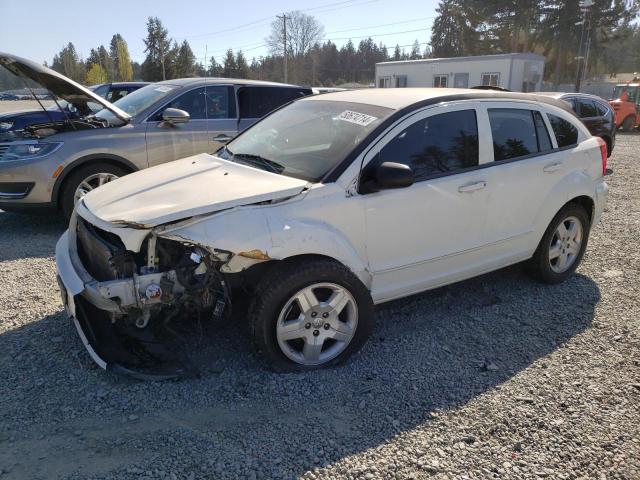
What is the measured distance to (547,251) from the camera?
452cm

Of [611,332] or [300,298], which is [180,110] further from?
[611,332]

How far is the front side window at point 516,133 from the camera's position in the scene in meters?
4.00

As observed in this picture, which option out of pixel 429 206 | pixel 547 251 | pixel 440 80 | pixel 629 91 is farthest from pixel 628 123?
pixel 429 206

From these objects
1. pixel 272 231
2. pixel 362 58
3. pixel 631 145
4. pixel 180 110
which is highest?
pixel 362 58

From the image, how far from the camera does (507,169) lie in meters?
3.97

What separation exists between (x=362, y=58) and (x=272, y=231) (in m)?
100

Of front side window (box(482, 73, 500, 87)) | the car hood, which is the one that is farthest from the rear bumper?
front side window (box(482, 73, 500, 87))

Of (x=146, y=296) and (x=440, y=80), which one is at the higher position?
(x=440, y=80)

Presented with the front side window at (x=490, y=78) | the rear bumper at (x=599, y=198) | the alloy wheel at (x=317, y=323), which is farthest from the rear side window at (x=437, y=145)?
the front side window at (x=490, y=78)

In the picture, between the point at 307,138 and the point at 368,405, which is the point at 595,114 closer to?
the point at 307,138

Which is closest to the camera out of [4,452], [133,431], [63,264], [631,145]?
[4,452]

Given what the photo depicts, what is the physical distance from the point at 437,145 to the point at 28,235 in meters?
4.89

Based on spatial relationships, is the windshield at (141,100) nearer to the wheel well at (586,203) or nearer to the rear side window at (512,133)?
the rear side window at (512,133)

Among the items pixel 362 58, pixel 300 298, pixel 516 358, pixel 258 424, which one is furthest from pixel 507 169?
pixel 362 58
